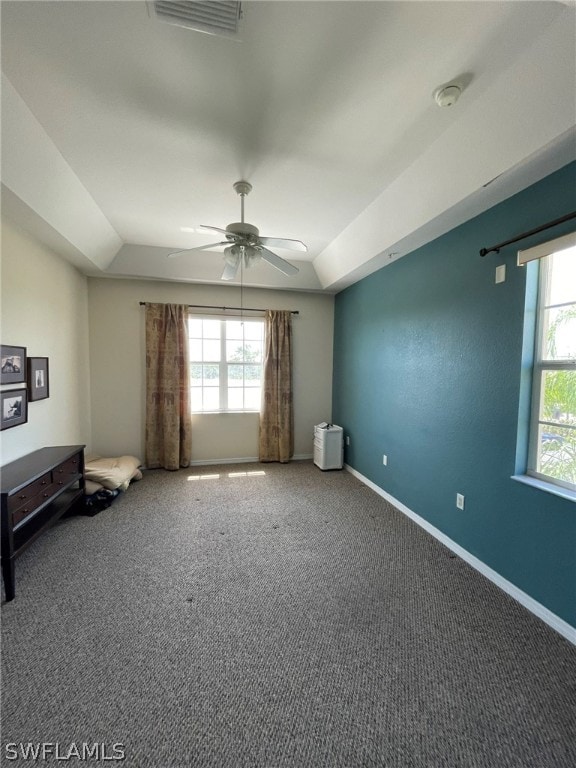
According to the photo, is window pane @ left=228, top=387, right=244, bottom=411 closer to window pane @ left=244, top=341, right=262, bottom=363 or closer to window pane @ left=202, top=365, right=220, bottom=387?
window pane @ left=202, top=365, right=220, bottom=387

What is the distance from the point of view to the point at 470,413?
7.66 ft

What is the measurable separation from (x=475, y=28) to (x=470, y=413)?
7.11 ft

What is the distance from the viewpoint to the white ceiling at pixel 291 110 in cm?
133

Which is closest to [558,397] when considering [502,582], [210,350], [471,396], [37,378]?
[471,396]

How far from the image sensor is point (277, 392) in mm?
4586

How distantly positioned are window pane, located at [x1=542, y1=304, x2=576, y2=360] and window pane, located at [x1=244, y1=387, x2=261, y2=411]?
3561 millimetres

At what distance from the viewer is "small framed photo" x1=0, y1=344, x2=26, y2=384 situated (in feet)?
7.91

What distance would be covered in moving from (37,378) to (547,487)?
4.20m

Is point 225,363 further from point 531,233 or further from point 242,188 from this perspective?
point 531,233

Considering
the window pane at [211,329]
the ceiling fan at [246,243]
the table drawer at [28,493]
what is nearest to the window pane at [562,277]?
the ceiling fan at [246,243]

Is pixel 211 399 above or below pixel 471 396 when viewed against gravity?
below

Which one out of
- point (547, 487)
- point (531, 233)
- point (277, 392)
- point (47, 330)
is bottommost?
point (547, 487)

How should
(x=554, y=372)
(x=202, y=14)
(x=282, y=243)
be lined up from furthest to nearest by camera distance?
(x=282, y=243), (x=554, y=372), (x=202, y=14)

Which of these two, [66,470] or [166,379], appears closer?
[66,470]
